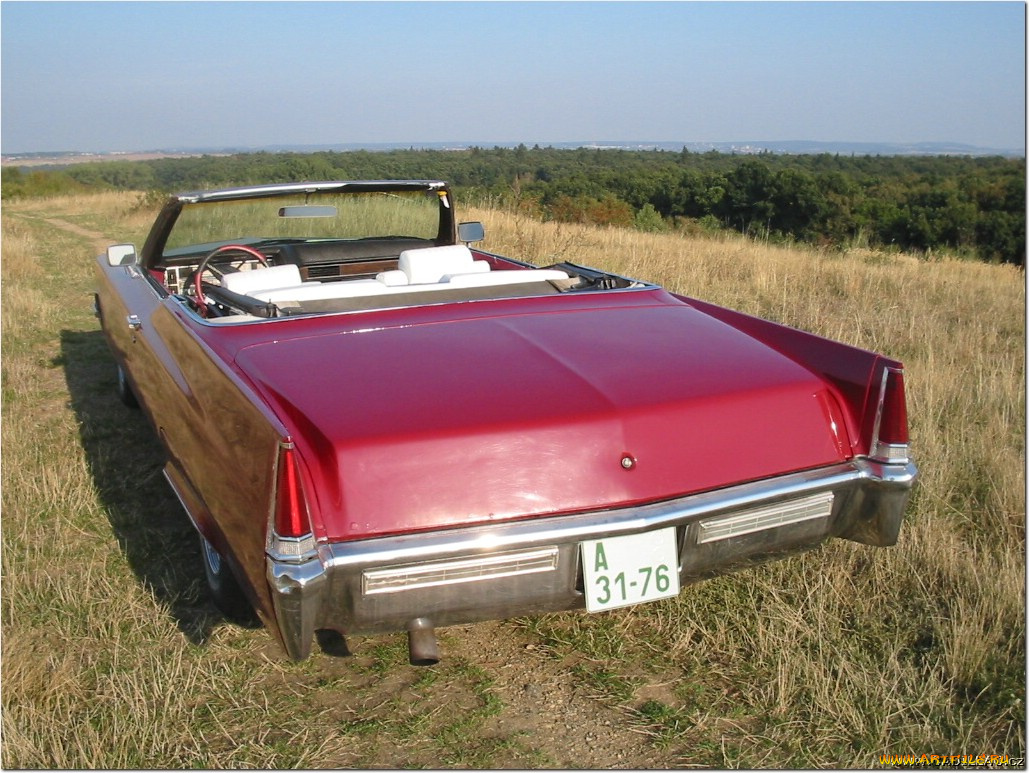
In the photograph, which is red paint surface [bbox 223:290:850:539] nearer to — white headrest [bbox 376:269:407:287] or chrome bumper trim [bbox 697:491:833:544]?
chrome bumper trim [bbox 697:491:833:544]

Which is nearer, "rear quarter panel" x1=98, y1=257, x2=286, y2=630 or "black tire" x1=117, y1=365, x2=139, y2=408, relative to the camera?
"rear quarter panel" x1=98, y1=257, x2=286, y2=630

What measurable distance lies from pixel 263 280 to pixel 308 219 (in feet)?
3.28

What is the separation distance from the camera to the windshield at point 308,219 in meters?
4.10

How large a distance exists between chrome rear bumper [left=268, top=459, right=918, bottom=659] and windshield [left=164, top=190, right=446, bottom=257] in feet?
7.89

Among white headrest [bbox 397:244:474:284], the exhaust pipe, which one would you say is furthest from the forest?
the exhaust pipe

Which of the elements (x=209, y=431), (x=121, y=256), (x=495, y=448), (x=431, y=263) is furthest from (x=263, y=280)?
(x=495, y=448)

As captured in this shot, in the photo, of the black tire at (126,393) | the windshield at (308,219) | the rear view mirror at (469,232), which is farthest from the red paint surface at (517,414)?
the black tire at (126,393)

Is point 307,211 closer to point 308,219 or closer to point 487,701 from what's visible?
point 308,219

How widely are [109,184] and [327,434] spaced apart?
113 ft

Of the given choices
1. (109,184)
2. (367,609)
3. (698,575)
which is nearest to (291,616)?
(367,609)

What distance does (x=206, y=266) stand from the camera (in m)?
4.11

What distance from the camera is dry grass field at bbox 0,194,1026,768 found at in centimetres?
225

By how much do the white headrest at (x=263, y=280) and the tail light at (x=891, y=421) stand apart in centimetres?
210

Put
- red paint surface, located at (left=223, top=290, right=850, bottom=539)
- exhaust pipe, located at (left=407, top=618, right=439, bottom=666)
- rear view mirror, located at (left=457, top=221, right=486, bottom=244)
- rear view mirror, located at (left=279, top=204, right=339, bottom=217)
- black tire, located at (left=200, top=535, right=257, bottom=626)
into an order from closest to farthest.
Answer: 1. red paint surface, located at (left=223, top=290, right=850, bottom=539)
2. exhaust pipe, located at (left=407, top=618, right=439, bottom=666)
3. black tire, located at (left=200, top=535, right=257, bottom=626)
4. rear view mirror, located at (left=279, top=204, right=339, bottom=217)
5. rear view mirror, located at (left=457, top=221, right=486, bottom=244)
